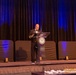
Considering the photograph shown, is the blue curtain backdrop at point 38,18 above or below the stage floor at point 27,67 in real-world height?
above

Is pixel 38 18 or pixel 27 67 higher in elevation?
pixel 38 18

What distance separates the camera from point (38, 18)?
6.61 m

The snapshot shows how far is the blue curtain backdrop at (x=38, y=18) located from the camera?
20.3ft

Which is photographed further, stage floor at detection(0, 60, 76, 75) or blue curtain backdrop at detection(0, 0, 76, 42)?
blue curtain backdrop at detection(0, 0, 76, 42)

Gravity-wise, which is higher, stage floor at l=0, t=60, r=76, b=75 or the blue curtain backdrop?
the blue curtain backdrop

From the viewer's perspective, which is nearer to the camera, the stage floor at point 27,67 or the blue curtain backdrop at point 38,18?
the stage floor at point 27,67

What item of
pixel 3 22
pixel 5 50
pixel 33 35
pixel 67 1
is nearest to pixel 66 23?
pixel 67 1

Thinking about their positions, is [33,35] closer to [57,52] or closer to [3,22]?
[57,52]

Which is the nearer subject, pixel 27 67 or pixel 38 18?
pixel 27 67

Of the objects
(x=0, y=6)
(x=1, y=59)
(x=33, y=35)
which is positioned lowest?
(x=1, y=59)

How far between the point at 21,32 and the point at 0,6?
3.18ft

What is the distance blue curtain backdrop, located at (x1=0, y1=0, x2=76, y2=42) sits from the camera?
20.3 ft

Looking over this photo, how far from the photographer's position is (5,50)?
5.01 meters

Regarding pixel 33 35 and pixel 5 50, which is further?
pixel 5 50
